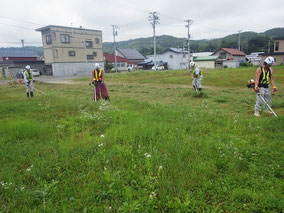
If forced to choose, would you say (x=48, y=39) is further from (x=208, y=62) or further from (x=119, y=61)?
(x=208, y=62)

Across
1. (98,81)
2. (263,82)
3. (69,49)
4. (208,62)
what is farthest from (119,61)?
(263,82)

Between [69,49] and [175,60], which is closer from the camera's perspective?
[69,49]

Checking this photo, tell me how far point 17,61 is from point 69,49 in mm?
11580

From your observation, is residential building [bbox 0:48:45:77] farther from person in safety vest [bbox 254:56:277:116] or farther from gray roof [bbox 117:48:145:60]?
person in safety vest [bbox 254:56:277:116]

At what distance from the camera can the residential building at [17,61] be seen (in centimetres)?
4223

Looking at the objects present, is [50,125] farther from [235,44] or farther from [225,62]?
[235,44]

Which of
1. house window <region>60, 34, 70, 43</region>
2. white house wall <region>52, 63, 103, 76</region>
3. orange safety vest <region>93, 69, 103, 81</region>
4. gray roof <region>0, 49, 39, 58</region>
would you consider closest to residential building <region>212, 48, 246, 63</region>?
white house wall <region>52, 63, 103, 76</region>

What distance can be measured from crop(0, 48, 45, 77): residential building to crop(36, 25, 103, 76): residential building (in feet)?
9.68

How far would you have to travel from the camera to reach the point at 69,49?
4547cm

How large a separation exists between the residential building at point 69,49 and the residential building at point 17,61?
116 inches

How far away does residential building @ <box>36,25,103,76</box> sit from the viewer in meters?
43.0

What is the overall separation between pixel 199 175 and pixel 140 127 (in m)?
2.38

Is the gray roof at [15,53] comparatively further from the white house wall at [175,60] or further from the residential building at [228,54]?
the residential building at [228,54]

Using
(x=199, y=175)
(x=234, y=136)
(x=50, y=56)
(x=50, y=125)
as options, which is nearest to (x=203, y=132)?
(x=234, y=136)
